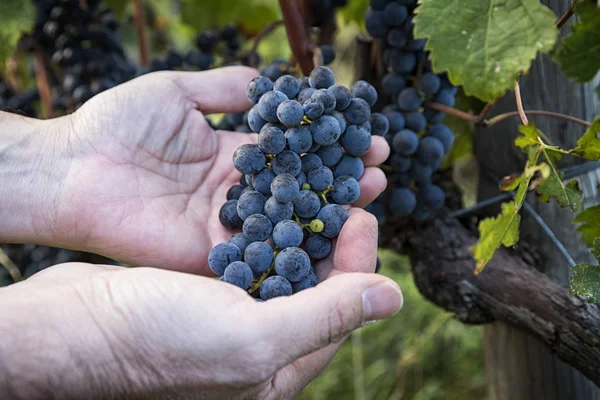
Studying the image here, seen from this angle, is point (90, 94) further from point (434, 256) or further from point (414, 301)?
point (414, 301)

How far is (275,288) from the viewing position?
77 centimetres

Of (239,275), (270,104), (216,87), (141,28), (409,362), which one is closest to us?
(239,275)

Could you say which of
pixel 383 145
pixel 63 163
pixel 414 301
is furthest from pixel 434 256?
pixel 414 301

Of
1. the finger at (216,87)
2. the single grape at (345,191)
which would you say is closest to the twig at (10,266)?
the finger at (216,87)

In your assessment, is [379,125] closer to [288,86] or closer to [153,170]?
[288,86]

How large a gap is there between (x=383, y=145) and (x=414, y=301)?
2.23m

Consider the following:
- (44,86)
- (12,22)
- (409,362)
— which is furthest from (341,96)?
(409,362)

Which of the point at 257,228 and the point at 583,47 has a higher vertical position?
the point at 583,47

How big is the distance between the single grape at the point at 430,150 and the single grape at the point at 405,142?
2cm

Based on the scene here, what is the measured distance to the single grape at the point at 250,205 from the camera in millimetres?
880

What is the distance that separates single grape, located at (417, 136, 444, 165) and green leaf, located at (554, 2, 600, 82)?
1.30 feet

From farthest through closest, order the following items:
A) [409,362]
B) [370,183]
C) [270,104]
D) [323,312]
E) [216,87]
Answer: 1. [409,362]
2. [216,87]
3. [370,183]
4. [270,104]
5. [323,312]

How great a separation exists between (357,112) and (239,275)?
358 millimetres

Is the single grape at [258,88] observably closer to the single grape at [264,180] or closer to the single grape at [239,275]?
the single grape at [264,180]
